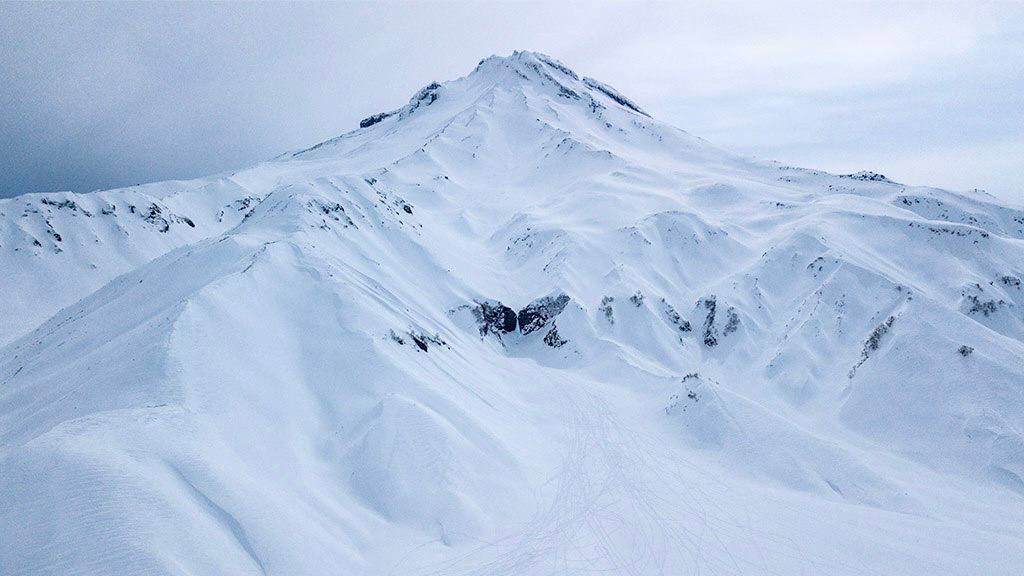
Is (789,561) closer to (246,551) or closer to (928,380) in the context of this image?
(246,551)

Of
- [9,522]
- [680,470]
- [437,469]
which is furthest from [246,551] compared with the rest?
[680,470]

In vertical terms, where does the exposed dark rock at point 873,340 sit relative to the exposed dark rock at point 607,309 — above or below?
below

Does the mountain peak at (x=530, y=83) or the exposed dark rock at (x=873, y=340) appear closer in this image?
the exposed dark rock at (x=873, y=340)

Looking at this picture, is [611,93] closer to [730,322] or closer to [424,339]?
[730,322]

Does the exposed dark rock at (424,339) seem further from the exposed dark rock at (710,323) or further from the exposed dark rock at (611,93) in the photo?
the exposed dark rock at (611,93)

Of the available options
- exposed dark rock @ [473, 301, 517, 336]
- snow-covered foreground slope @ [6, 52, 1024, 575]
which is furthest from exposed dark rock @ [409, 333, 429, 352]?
exposed dark rock @ [473, 301, 517, 336]

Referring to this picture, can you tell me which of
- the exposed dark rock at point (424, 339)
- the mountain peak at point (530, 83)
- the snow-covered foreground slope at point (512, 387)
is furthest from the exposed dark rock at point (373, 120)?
the exposed dark rock at point (424, 339)

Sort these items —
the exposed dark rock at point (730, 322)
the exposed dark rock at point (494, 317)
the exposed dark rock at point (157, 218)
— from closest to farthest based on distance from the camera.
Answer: the exposed dark rock at point (494, 317) < the exposed dark rock at point (730, 322) < the exposed dark rock at point (157, 218)
